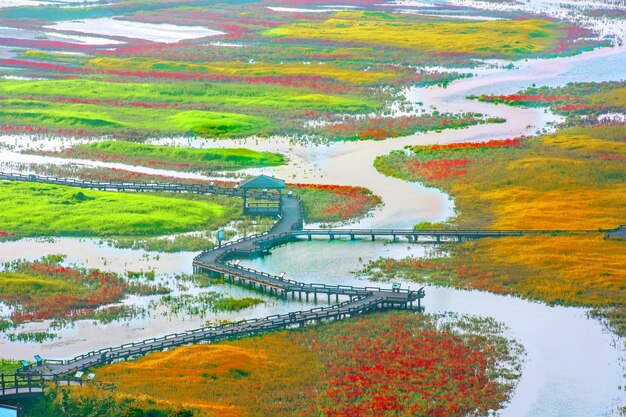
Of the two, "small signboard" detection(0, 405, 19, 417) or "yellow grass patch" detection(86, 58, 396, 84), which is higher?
"yellow grass patch" detection(86, 58, 396, 84)

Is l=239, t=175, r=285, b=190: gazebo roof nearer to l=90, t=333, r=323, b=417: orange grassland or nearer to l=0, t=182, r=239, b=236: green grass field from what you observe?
l=0, t=182, r=239, b=236: green grass field

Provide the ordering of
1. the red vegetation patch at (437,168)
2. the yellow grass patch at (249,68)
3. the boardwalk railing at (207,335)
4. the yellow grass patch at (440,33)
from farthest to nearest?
the yellow grass patch at (440,33), the yellow grass patch at (249,68), the red vegetation patch at (437,168), the boardwalk railing at (207,335)

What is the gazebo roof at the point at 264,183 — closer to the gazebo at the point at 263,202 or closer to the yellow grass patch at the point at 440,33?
the gazebo at the point at 263,202

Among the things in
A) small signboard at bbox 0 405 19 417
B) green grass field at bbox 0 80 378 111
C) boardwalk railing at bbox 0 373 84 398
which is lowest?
boardwalk railing at bbox 0 373 84 398

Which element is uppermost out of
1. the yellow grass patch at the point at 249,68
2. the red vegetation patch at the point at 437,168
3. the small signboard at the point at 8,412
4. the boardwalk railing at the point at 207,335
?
the yellow grass patch at the point at 249,68

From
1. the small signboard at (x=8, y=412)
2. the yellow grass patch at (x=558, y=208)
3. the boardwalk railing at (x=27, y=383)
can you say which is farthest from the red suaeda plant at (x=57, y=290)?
the yellow grass patch at (x=558, y=208)

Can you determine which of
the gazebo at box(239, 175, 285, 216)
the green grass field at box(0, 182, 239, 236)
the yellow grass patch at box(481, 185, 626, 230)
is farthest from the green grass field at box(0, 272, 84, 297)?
the yellow grass patch at box(481, 185, 626, 230)
